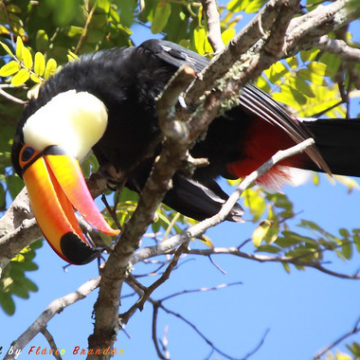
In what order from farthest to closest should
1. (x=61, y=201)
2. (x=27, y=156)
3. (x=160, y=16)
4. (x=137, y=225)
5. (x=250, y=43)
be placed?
(x=160, y=16) → (x=27, y=156) → (x=61, y=201) → (x=250, y=43) → (x=137, y=225)

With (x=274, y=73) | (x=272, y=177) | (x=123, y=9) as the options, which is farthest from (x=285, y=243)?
(x=123, y=9)

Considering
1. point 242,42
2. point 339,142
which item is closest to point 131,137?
point 339,142

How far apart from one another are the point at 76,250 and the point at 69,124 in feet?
3.37

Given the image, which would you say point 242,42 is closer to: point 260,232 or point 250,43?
point 250,43

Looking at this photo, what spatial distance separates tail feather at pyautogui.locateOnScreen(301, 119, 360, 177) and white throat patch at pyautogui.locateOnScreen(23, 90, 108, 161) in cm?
128

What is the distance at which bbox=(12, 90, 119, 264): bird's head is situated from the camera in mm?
2963

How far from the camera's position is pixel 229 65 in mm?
2547

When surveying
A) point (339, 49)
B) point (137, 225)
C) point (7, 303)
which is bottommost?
point (7, 303)

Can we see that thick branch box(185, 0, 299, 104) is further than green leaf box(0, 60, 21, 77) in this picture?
No

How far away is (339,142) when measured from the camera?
12.9 feet

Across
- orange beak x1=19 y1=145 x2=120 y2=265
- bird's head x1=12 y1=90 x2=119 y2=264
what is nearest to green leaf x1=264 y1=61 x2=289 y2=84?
bird's head x1=12 y1=90 x2=119 y2=264

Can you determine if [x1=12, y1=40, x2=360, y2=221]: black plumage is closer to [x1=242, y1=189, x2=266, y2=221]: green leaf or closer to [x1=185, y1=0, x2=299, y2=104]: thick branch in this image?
[x1=242, y1=189, x2=266, y2=221]: green leaf

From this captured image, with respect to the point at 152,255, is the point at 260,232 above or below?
below

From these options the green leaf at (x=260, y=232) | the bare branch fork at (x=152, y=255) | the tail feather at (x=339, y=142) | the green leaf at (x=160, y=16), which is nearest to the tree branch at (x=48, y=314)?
the bare branch fork at (x=152, y=255)
